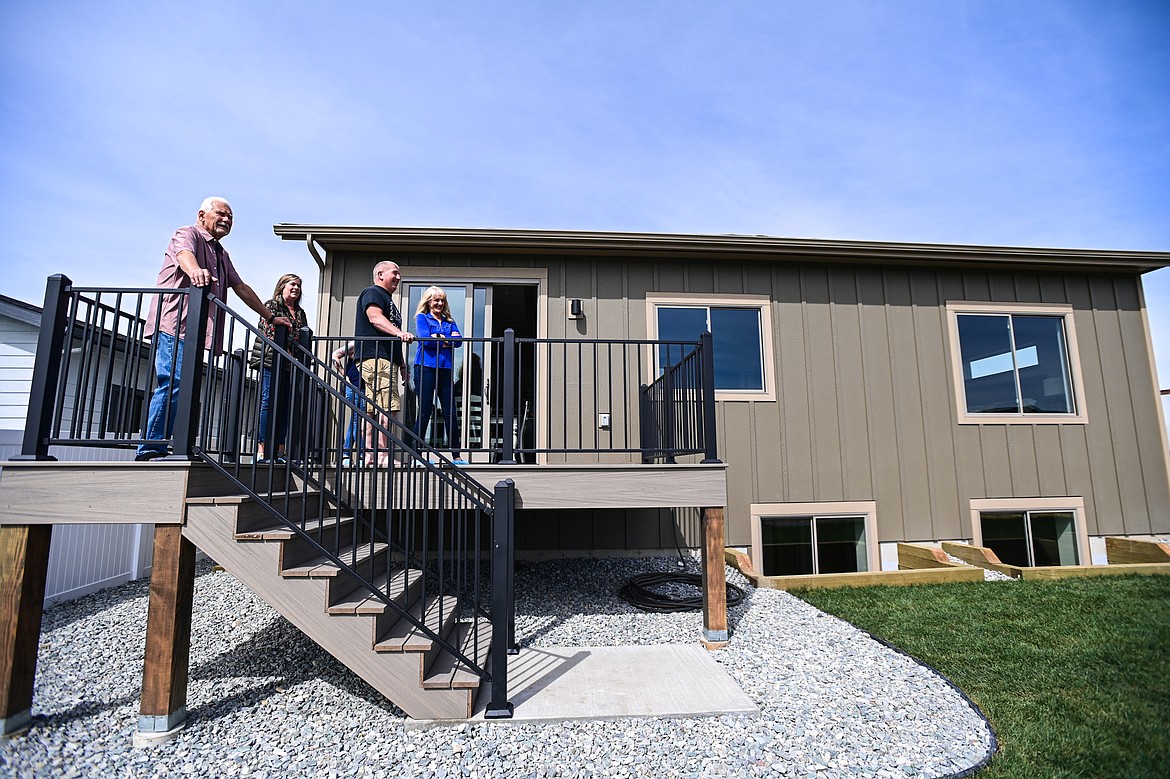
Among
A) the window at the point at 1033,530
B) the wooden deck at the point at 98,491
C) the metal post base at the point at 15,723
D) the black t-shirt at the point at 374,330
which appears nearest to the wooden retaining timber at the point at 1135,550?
the window at the point at 1033,530

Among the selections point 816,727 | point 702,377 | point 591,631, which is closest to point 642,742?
point 816,727

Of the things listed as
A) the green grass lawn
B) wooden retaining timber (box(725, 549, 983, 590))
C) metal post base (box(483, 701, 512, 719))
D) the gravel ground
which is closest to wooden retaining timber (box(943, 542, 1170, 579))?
the green grass lawn

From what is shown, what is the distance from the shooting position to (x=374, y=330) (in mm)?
3770

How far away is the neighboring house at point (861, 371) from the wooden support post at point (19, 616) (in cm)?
Answer: 317

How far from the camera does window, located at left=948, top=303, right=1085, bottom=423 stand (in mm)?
6062

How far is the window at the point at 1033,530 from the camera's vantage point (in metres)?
5.91

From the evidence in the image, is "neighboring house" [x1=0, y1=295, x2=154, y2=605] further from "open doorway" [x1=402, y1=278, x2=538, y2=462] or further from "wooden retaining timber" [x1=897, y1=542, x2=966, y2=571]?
"wooden retaining timber" [x1=897, y1=542, x2=966, y2=571]

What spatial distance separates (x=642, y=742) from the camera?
241 cm

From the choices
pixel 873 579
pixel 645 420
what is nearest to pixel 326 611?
pixel 645 420

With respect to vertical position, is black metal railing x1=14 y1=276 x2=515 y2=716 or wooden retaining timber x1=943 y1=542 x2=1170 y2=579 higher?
black metal railing x1=14 y1=276 x2=515 y2=716

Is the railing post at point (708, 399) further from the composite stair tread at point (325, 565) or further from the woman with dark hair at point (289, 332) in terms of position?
the woman with dark hair at point (289, 332)

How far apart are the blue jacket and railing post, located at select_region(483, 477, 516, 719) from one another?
55.6 inches

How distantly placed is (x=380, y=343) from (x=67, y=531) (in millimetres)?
3538

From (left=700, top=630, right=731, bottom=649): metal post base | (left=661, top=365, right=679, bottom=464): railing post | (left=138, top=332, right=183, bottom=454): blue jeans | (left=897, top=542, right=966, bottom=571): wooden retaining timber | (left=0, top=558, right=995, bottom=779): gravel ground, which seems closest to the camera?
(left=0, top=558, right=995, bottom=779): gravel ground
